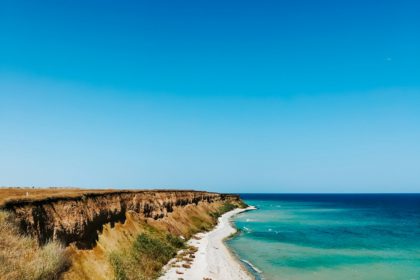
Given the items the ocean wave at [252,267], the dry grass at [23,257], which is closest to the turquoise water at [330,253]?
the ocean wave at [252,267]

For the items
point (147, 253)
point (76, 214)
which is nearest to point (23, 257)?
point (76, 214)

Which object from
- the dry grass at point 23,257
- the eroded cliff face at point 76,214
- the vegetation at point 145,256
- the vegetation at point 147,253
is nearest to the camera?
the dry grass at point 23,257

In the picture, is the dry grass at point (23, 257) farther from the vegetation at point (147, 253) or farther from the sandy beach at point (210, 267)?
the sandy beach at point (210, 267)

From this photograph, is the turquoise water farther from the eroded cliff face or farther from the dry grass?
the dry grass

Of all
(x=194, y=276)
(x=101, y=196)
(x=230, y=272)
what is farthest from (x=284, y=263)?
(x=101, y=196)

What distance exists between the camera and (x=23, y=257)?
64.8ft

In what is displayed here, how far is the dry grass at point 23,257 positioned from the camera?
17.9 metres

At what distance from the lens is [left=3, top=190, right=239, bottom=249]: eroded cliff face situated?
2452 cm

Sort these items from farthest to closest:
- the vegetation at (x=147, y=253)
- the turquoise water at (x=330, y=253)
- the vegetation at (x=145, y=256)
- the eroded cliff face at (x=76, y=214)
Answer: the turquoise water at (x=330, y=253) < the vegetation at (x=147, y=253) < the vegetation at (x=145, y=256) < the eroded cliff face at (x=76, y=214)

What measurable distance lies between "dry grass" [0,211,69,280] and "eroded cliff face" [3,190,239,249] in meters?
1.90

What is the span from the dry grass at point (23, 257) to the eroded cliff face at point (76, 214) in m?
1.90

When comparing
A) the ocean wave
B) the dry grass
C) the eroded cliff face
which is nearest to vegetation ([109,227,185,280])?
the eroded cliff face

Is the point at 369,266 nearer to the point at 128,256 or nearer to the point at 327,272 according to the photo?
the point at 327,272

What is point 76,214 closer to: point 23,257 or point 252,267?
point 23,257
